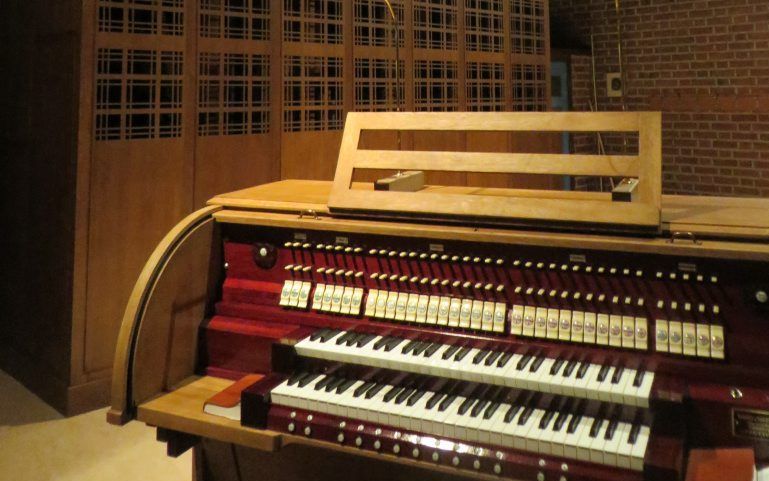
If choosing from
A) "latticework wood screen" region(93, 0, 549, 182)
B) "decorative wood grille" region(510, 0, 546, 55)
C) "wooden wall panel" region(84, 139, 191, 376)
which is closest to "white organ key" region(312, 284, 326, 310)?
"latticework wood screen" region(93, 0, 549, 182)

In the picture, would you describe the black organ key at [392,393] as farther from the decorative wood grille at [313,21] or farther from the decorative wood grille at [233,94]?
the decorative wood grille at [313,21]

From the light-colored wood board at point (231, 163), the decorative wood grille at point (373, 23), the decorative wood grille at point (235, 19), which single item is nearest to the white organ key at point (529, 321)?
the light-colored wood board at point (231, 163)

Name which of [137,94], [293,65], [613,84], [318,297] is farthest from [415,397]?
[613,84]

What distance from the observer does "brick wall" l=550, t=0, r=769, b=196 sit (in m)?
6.00

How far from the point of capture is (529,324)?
1.87m

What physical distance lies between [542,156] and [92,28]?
2684mm

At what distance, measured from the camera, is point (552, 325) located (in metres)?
1.85

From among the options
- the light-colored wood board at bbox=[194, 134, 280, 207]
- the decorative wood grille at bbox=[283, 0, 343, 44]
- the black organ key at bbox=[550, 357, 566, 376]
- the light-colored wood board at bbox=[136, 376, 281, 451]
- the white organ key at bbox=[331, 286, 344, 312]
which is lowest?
the light-colored wood board at bbox=[136, 376, 281, 451]

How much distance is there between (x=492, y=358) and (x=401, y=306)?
32 centimetres

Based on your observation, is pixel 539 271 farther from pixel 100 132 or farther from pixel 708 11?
pixel 708 11

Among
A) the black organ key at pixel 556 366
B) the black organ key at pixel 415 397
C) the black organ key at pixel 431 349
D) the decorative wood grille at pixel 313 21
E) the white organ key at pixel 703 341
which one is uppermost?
the decorative wood grille at pixel 313 21

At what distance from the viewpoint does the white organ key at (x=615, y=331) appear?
177 cm

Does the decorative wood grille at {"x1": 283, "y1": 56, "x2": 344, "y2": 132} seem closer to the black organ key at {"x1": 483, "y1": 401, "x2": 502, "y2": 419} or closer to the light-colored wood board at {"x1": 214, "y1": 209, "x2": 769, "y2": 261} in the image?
the light-colored wood board at {"x1": 214, "y1": 209, "x2": 769, "y2": 261}

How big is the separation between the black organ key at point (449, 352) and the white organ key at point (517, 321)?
0.16 meters
